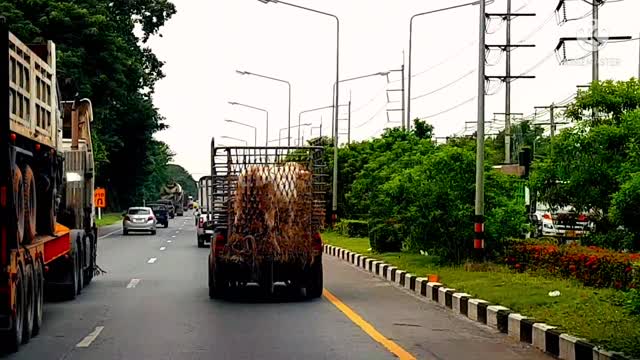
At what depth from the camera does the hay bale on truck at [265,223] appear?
631 inches

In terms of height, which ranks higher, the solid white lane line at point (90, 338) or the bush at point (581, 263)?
the bush at point (581, 263)

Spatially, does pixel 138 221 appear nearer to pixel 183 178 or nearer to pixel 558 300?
pixel 558 300

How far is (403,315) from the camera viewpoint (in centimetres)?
1494

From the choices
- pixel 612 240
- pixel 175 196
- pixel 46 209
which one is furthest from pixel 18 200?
pixel 175 196

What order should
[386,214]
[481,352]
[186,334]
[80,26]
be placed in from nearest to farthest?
[481,352] < [186,334] < [386,214] < [80,26]

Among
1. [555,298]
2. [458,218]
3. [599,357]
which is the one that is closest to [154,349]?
[599,357]

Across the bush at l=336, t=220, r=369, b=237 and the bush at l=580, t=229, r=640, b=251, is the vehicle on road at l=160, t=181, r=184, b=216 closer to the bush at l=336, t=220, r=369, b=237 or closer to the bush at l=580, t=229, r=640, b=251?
the bush at l=336, t=220, r=369, b=237

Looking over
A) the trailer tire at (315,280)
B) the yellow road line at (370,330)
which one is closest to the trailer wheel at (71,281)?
the trailer tire at (315,280)

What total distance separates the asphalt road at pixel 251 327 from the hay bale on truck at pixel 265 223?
0.54 meters

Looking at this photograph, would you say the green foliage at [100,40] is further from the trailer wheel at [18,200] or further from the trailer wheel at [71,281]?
the trailer wheel at [18,200]

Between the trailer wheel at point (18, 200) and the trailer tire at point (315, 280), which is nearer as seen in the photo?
the trailer wheel at point (18, 200)

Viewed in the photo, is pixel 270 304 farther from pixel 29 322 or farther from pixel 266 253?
pixel 29 322

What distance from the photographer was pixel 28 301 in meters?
11.6

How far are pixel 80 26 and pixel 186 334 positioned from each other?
111 feet
